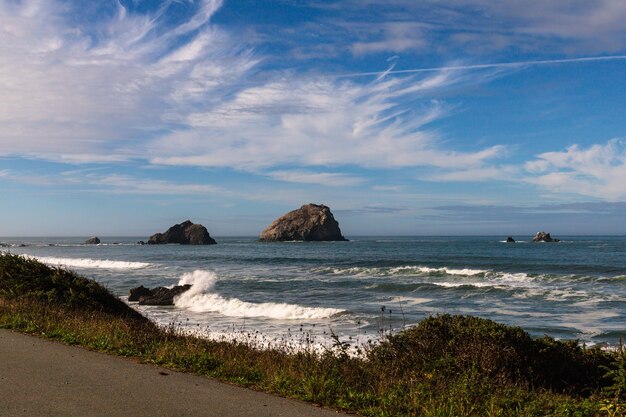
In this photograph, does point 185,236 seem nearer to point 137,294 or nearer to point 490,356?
point 137,294

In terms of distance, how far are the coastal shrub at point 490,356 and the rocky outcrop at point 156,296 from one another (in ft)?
57.0

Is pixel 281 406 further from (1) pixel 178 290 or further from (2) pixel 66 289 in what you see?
(1) pixel 178 290

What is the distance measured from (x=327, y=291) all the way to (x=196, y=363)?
2491 cm

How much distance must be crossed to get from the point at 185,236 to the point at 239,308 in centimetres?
12591

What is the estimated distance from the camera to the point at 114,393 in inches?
250

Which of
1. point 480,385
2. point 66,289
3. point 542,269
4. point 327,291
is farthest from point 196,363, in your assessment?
point 542,269

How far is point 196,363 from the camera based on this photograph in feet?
25.3

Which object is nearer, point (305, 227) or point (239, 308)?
point (239, 308)

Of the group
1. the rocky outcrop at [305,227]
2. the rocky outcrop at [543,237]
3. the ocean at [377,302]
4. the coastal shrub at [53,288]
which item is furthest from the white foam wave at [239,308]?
the rocky outcrop at [305,227]

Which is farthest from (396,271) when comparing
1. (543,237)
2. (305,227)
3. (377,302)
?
(305,227)

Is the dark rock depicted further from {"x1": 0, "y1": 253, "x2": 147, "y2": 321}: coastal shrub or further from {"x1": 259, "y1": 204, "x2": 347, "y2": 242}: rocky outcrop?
{"x1": 259, "y1": 204, "x2": 347, "y2": 242}: rocky outcrop

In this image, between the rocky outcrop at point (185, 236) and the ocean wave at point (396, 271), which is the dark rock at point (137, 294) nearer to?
the ocean wave at point (396, 271)

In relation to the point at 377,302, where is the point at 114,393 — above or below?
above

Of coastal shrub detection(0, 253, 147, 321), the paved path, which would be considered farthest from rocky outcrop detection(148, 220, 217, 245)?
the paved path
